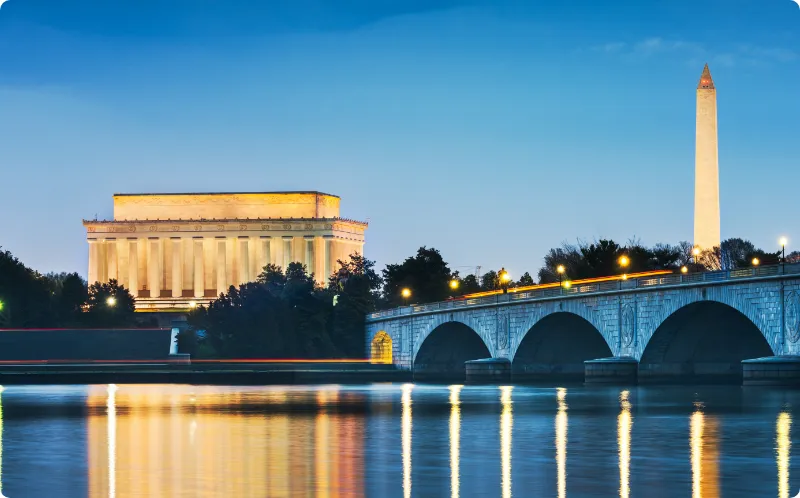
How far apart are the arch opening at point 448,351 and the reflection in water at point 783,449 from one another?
81909mm

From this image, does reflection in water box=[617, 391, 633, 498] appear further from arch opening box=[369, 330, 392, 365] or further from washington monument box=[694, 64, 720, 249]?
arch opening box=[369, 330, 392, 365]

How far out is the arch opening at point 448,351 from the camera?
140000 millimetres

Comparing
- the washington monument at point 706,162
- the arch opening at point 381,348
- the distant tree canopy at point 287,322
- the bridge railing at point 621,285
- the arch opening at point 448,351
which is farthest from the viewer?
the arch opening at point 381,348

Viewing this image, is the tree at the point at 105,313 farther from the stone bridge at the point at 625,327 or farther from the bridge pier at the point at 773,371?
the bridge pier at the point at 773,371

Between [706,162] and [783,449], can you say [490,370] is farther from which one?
[783,449]

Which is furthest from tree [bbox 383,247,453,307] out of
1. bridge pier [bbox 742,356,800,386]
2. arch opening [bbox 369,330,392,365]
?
bridge pier [bbox 742,356,800,386]

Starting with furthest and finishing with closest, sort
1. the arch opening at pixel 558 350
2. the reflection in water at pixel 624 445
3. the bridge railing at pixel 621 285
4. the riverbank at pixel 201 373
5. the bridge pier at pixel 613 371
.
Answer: the arch opening at pixel 558 350
the riverbank at pixel 201 373
the bridge pier at pixel 613 371
the bridge railing at pixel 621 285
the reflection in water at pixel 624 445

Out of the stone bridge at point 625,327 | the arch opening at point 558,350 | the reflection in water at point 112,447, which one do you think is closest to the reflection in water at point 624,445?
the reflection in water at point 112,447

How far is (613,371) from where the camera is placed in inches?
3962

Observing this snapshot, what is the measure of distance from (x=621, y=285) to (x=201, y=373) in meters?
38.0

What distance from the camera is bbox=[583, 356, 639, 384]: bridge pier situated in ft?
328

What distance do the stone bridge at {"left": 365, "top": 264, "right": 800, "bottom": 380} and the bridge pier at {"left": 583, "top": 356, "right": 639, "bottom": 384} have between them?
0.50ft

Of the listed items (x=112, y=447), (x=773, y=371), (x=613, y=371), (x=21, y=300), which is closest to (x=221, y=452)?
(x=112, y=447)

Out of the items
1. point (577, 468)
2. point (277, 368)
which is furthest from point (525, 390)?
point (577, 468)
